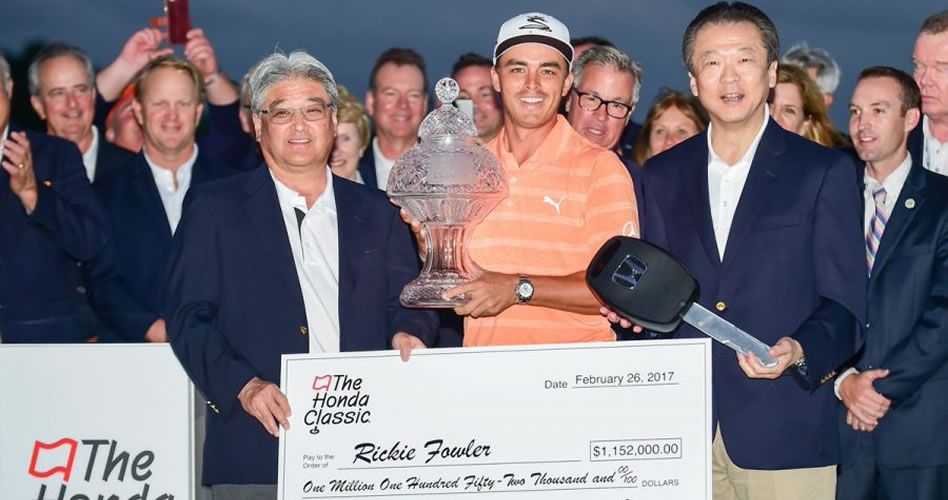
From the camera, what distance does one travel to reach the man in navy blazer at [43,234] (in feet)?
18.1

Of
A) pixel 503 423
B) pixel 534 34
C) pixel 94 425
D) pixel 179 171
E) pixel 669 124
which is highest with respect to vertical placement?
pixel 534 34

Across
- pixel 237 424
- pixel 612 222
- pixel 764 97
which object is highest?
pixel 764 97

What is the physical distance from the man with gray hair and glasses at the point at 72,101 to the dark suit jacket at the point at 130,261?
0.51 metres

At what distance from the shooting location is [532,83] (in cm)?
403

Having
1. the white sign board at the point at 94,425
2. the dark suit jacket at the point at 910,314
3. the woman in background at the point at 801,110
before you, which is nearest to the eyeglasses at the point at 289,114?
the white sign board at the point at 94,425

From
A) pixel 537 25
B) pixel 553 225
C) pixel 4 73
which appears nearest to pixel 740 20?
pixel 537 25

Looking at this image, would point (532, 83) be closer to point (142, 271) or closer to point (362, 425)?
point (362, 425)

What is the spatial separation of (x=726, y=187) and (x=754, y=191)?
0.11 meters

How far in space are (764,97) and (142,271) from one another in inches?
120

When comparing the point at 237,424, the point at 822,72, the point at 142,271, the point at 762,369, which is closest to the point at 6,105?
the point at 142,271

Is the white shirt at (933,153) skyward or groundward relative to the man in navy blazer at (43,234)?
skyward

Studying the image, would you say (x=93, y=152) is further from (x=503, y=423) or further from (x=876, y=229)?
(x=876, y=229)

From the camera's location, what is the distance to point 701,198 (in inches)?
159

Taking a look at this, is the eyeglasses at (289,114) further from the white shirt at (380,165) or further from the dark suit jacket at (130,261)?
the white shirt at (380,165)
